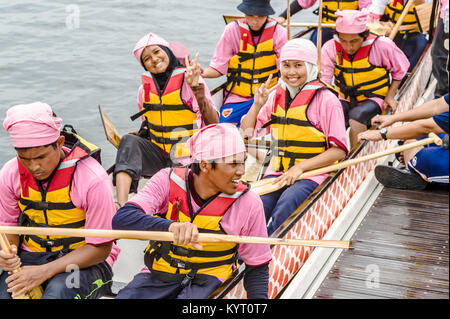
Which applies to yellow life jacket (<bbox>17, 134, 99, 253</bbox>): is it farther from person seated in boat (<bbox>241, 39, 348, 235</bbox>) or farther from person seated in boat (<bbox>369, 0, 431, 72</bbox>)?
person seated in boat (<bbox>369, 0, 431, 72</bbox>)

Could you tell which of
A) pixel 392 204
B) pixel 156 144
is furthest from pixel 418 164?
pixel 156 144

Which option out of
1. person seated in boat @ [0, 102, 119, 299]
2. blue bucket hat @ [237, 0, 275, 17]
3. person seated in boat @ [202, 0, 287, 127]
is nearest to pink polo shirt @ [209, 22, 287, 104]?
person seated in boat @ [202, 0, 287, 127]

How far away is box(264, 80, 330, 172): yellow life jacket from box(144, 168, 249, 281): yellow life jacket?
132 centimetres

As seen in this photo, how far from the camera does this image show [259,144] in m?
5.11

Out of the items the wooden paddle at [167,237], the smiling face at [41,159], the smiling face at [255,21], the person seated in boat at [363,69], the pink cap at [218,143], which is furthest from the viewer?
the smiling face at [255,21]

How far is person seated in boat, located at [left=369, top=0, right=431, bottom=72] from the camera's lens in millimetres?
6906

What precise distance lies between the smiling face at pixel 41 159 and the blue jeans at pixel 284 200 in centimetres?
155

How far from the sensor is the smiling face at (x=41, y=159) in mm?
2922

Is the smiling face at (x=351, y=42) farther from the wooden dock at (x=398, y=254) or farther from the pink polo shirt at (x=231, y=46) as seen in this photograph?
the wooden dock at (x=398, y=254)

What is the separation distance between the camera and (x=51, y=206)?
311cm

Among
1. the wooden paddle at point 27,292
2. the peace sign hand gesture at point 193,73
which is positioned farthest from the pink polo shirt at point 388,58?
the wooden paddle at point 27,292

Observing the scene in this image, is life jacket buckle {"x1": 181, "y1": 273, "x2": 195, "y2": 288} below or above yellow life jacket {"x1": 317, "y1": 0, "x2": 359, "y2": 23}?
below
